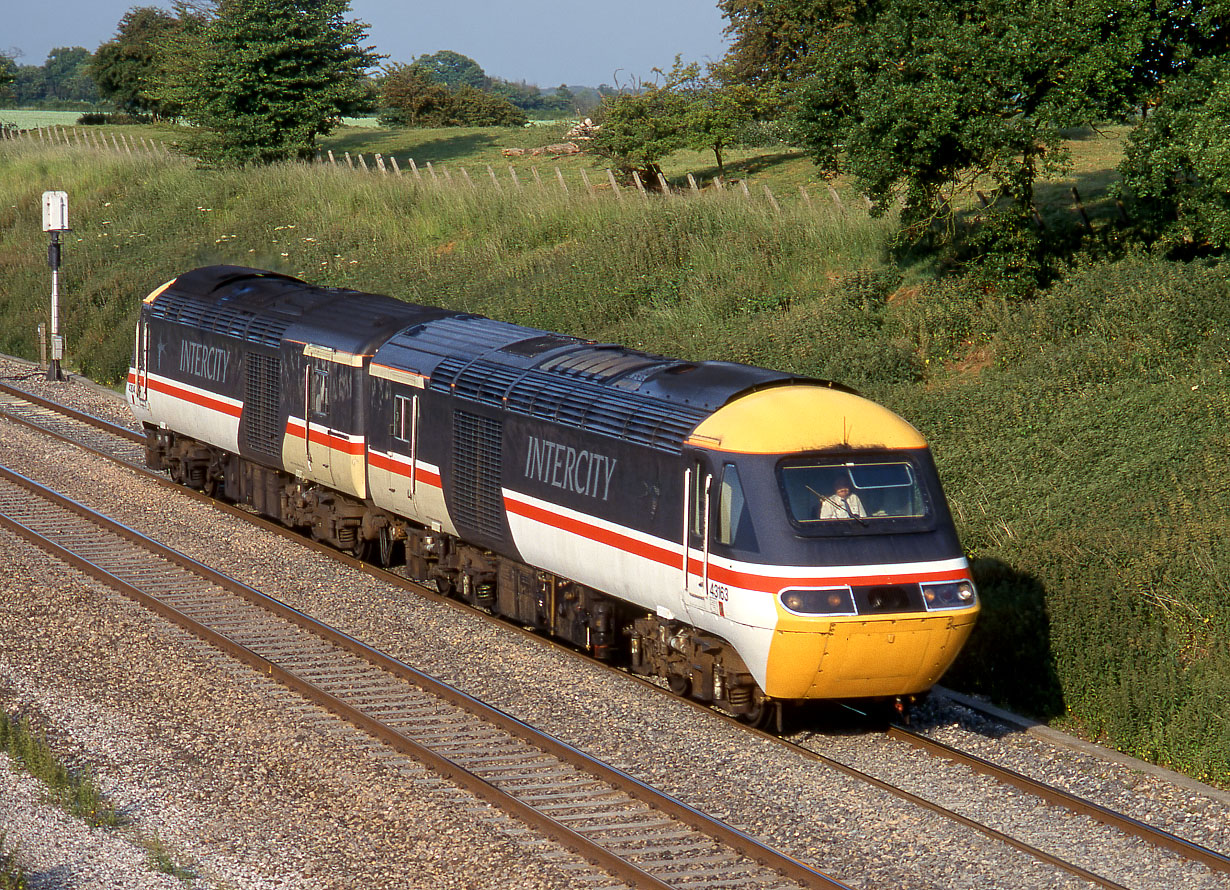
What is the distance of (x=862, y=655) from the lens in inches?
421

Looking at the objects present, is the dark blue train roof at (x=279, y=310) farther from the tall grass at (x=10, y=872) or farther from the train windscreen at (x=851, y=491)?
the tall grass at (x=10, y=872)

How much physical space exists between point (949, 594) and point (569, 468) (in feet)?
12.4

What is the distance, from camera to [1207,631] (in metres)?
12.2

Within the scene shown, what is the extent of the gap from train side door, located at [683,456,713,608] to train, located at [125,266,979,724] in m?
0.02

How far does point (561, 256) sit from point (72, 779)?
2124 cm

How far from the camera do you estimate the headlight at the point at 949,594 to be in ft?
35.7

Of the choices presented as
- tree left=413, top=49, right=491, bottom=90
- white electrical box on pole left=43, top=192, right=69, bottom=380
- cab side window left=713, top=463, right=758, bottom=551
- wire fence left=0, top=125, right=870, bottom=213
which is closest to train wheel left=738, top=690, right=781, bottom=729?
cab side window left=713, top=463, right=758, bottom=551

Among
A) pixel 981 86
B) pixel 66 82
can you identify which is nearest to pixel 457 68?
pixel 66 82

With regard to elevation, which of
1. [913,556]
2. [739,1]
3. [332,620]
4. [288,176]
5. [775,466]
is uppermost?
[739,1]

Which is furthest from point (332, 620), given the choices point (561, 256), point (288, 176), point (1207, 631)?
point (288, 176)

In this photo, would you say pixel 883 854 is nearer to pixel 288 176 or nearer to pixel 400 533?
pixel 400 533

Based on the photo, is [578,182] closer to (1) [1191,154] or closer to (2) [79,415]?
(2) [79,415]

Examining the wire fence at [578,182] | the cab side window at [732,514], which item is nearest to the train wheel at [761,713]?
the cab side window at [732,514]

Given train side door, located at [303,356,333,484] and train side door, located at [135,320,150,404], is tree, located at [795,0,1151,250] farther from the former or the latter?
train side door, located at [135,320,150,404]
